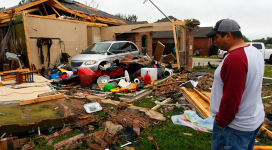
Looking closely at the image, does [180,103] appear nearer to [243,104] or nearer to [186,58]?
[243,104]

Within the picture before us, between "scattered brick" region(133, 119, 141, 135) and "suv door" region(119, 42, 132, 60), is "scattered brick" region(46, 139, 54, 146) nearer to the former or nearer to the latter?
"scattered brick" region(133, 119, 141, 135)

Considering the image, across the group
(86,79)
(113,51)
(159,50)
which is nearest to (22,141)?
(86,79)

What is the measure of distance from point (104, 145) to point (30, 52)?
29.9 ft

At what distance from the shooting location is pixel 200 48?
32375 millimetres

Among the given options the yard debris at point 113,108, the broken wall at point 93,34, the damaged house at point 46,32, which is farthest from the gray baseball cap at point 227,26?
the broken wall at point 93,34

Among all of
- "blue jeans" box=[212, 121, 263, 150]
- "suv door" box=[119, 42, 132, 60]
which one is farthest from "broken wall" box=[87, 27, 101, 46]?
"blue jeans" box=[212, 121, 263, 150]

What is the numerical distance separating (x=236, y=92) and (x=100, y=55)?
8644 millimetres

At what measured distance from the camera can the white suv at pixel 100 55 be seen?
9.41 m

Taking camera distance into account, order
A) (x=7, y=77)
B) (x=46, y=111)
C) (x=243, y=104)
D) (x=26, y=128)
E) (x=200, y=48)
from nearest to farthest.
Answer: (x=243, y=104) → (x=26, y=128) → (x=46, y=111) → (x=7, y=77) → (x=200, y=48)

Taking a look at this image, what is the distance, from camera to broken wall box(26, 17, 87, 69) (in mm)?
10504

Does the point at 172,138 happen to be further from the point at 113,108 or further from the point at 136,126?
the point at 113,108

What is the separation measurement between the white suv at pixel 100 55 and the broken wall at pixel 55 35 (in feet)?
7.32

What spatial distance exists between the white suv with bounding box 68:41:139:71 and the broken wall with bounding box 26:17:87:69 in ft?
7.32

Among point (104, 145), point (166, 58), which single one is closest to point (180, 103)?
point (104, 145)
